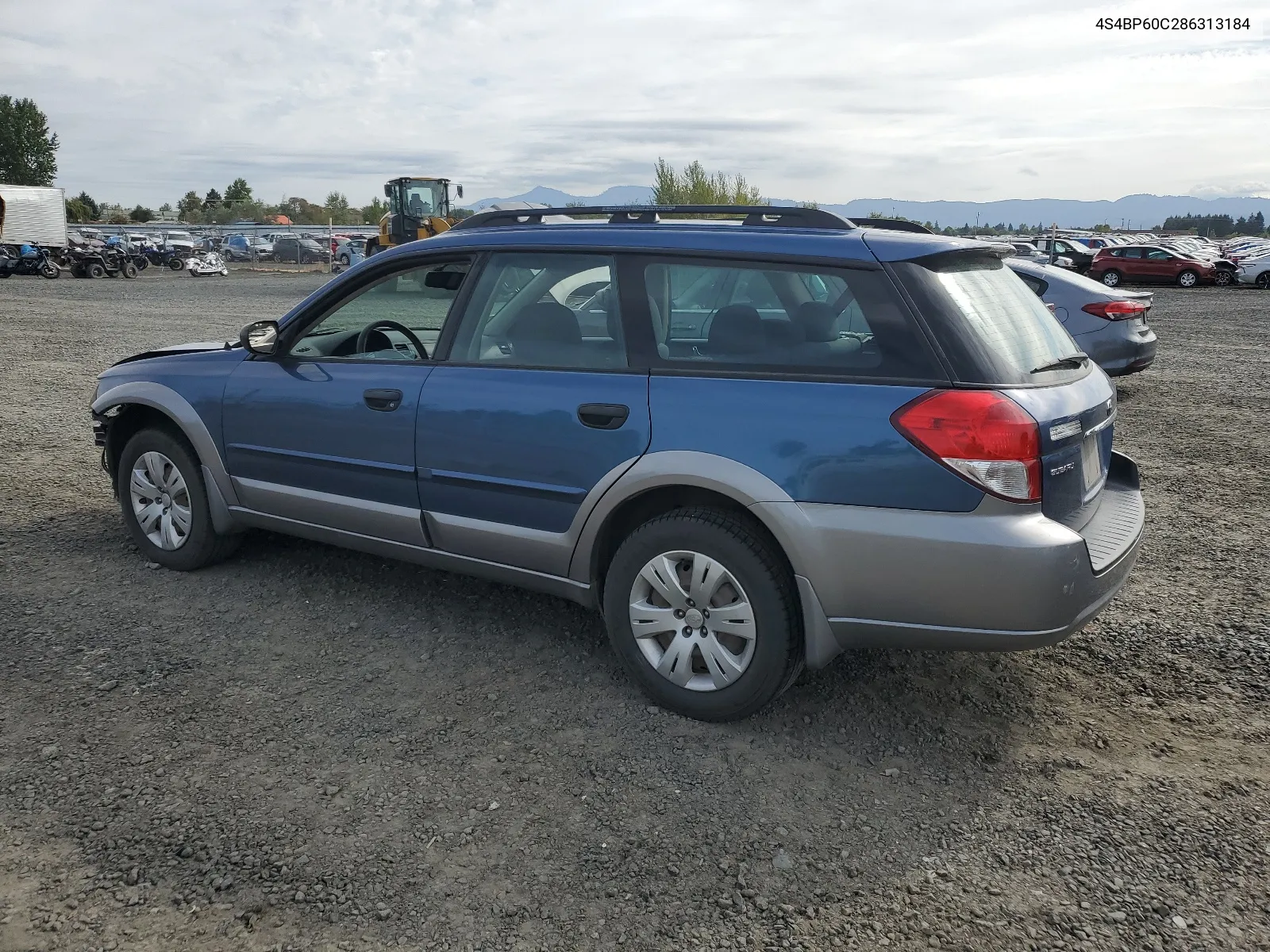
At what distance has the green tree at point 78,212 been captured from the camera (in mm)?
87312

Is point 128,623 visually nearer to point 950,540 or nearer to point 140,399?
point 140,399

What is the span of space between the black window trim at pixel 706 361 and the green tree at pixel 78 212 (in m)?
93.5

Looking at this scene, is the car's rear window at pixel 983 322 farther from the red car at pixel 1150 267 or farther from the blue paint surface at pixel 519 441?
the red car at pixel 1150 267

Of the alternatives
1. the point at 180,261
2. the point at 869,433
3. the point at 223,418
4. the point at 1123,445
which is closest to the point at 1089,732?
the point at 869,433

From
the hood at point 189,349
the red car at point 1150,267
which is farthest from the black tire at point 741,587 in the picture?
the red car at point 1150,267

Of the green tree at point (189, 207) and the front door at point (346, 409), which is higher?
the green tree at point (189, 207)

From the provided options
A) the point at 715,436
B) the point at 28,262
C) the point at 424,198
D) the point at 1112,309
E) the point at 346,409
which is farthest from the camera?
the point at 28,262

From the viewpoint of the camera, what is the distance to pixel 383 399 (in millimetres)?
4266

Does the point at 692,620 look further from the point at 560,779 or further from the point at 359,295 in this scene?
the point at 359,295

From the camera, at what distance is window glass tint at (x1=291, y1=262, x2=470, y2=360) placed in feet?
14.3

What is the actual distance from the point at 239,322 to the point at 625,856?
18800mm

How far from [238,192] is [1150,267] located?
A: 3986 inches

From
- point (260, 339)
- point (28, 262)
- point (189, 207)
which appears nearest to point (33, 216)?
point (28, 262)

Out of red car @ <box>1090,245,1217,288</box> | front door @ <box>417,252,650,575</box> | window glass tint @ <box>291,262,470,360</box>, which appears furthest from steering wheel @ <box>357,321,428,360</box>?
red car @ <box>1090,245,1217,288</box>
